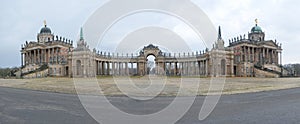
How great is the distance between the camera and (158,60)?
104875 millimetres

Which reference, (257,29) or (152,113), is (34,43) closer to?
(257,29)

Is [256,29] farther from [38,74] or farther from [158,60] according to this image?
[38,74]

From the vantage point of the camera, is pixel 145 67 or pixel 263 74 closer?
pixel 263 74

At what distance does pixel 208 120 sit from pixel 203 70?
88.1 m

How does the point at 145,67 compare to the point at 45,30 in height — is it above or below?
below

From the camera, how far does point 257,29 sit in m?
116

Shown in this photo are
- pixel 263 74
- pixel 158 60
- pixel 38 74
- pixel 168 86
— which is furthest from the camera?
pixel 158 60

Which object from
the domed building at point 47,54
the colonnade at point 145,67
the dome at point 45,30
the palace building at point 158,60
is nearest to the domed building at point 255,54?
the palace building at point 158,60

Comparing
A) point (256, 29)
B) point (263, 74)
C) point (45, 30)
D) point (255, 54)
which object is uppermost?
point (45, 30)

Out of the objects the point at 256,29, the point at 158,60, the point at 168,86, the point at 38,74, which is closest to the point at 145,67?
the point at 158,60

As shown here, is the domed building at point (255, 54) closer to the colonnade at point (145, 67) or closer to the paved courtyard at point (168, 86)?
the colonnade at point (145, 67)

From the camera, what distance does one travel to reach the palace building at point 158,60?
86750 mm

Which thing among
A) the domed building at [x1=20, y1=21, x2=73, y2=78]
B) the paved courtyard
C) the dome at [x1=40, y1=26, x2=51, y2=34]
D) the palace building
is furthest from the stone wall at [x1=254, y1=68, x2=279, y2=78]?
the dome at [x1=40, y1=26, x2=51, y2=34]

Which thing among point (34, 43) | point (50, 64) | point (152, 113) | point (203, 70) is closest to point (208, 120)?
point (152, 113)
